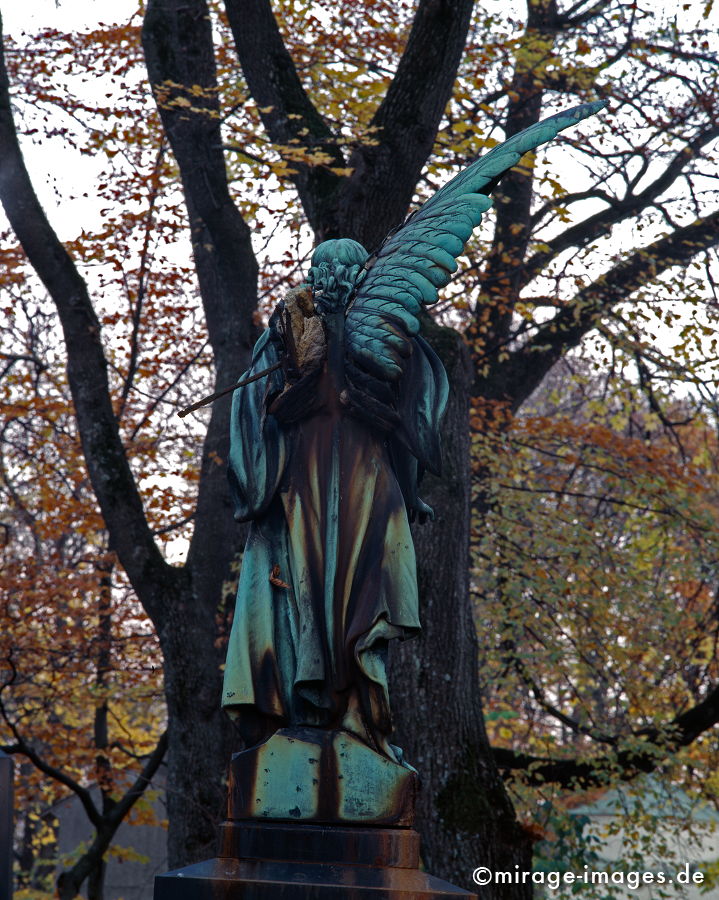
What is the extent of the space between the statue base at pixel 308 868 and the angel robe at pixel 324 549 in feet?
1.08

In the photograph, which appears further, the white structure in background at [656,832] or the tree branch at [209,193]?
the white structure in background at [656,832]

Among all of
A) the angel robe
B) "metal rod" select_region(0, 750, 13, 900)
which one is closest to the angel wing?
the angel robe

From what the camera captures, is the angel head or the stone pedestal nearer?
the stone pedestal

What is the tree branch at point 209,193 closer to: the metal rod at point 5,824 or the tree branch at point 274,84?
the tree branch at point 274,84

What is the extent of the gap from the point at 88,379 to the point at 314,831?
586 centimetres

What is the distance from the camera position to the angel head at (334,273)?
4.23 metres

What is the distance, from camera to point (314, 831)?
354 cm

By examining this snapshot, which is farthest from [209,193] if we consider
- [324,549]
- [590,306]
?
[324,549]

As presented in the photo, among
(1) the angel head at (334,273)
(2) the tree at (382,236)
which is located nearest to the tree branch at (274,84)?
(2) the tree at (382,236)

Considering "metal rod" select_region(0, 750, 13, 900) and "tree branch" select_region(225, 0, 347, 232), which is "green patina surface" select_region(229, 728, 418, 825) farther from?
"tree branch" select_region(225, 0, 347, 232)

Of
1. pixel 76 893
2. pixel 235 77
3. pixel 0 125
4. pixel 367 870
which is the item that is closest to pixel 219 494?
pixel 0 125

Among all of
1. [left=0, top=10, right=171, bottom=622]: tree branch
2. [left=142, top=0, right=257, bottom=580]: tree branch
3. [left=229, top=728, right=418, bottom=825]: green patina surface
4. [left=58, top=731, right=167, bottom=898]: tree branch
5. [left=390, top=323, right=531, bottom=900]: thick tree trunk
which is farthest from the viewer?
[left=58, top=731, right=167, bottom=898]: tree branch

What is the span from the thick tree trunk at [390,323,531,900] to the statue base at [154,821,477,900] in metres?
3.64

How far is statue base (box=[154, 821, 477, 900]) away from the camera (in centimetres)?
338
